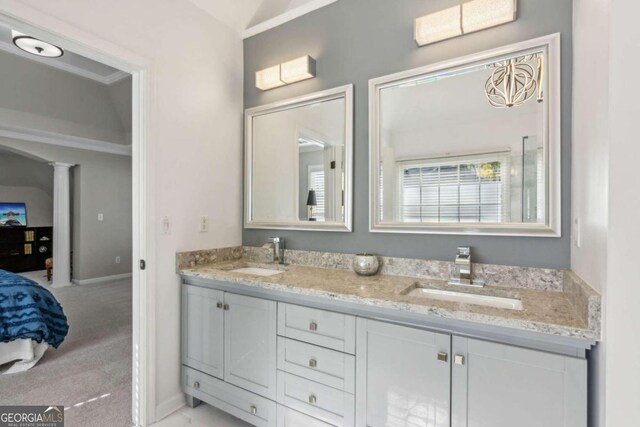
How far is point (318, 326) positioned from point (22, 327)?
8.83 ft

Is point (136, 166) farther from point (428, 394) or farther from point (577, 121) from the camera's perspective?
point (577, 121)

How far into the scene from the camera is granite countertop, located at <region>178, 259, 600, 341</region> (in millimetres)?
1105

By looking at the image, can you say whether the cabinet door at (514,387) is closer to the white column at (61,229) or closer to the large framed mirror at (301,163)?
the large framed mirror at (301,163)

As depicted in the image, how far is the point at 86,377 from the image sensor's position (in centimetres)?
250

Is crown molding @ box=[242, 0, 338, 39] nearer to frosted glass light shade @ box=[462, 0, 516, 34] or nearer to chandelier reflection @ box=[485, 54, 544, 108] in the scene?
frosted glass light shade @ box=[462, 0, 516, 34]

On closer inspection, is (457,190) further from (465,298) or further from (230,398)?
(230,398)

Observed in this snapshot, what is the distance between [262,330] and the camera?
5.88 ft

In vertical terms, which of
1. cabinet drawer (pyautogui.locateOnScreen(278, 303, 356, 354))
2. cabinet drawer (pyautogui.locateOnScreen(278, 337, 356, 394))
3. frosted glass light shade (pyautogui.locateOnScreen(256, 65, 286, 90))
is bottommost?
cabinet drawer (pyautogui.locateOnScreen(278, 337, 356, 394))

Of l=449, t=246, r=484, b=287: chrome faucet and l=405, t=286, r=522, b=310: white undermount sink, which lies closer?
l=405, t=286, r=522, b=310: white undermount sink

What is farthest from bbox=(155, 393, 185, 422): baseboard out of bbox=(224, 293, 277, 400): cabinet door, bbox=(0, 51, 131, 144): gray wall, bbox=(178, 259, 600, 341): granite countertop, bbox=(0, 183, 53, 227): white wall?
bbox=(0, 183, 53, 227): white wall

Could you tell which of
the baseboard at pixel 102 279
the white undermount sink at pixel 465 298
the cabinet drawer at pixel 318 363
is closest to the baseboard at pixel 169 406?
the cabinet drawer at pixel 318 363

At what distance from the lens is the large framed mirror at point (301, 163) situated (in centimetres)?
213

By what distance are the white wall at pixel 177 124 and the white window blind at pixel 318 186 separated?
0.67 metres

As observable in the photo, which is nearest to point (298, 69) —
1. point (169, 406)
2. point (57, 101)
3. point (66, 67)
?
point (169, 406)
